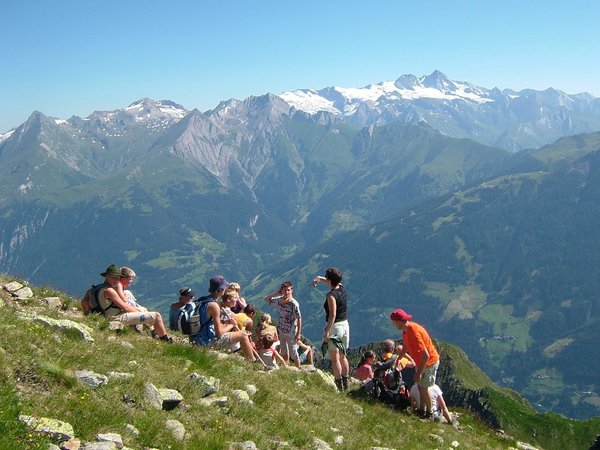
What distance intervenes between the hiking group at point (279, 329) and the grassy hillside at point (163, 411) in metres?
0.78

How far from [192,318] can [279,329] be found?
13.7ft

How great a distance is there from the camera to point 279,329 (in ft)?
68.4

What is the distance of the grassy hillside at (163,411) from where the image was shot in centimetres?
830

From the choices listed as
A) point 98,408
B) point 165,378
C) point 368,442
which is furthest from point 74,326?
point 368,442

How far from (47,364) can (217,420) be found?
126 inches

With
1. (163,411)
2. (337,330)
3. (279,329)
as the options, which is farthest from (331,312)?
(163,411)

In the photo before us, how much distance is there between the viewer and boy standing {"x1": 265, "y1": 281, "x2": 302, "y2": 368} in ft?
65.9

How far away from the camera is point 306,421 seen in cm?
1216

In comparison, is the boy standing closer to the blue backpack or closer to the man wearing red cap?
the blue backpack

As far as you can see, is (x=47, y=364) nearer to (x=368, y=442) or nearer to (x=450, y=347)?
(x=368, y=442)

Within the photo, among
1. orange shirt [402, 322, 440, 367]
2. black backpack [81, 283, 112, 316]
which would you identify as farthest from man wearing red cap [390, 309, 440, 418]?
black backpack [81, 283, 112, 316]

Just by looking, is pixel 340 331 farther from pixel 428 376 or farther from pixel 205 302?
pixel 205 302

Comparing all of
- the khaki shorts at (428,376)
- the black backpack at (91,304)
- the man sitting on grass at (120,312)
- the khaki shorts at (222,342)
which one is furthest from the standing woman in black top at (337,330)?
the black backpack at (91,304)

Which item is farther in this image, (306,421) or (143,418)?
(306,421)
